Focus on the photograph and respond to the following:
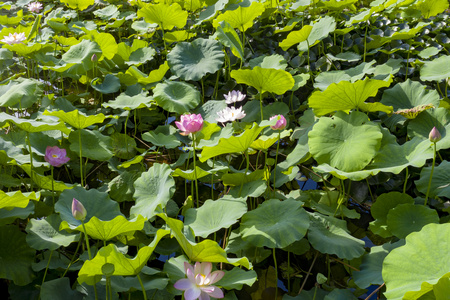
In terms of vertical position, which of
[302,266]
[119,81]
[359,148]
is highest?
[359,148]

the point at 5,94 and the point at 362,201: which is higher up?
the point at 5,94

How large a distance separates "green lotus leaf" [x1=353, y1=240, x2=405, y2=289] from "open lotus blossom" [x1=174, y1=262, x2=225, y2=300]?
1.27 feet

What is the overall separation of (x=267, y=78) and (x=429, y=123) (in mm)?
581

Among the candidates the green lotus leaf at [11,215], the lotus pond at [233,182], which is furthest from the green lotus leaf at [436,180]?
the green lotus leaf at [11,215]

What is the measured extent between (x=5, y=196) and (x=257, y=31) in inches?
70.7

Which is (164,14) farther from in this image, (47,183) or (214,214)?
(214,214)

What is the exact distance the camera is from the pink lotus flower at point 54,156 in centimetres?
128

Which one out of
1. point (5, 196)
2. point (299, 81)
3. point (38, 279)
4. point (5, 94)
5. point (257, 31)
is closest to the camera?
point (5, 196)

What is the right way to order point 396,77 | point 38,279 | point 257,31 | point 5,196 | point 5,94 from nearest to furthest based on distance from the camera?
point 5,196 < point 38,279 < point 5,94 < point 396,77 < point 257,31

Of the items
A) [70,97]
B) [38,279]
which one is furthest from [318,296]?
[70,97]

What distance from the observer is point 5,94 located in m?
1.65

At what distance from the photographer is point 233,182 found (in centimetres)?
136

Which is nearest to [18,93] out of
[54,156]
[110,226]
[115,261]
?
[54,156]

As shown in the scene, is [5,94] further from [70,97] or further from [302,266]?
[302,266]
